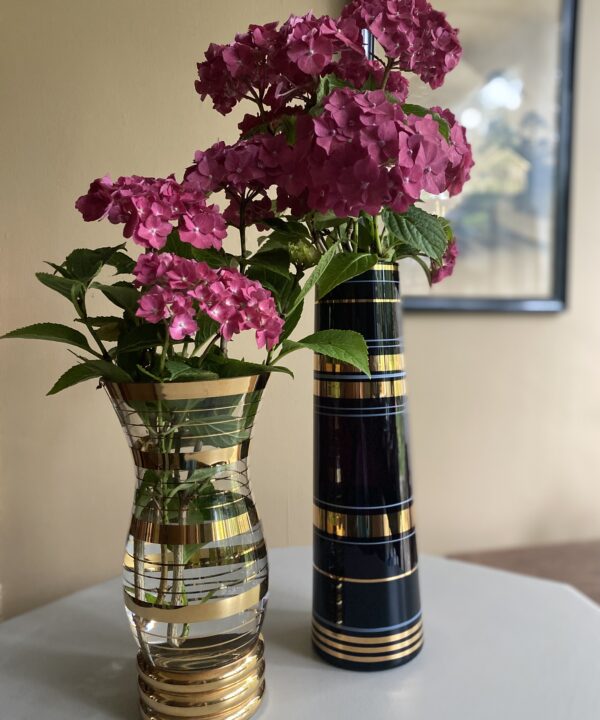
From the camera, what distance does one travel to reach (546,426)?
1626 mm

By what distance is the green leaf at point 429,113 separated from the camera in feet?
1.50

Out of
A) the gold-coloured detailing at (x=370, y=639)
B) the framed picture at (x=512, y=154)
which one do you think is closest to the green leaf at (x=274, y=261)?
the gold-coloured detailing at (x=370, y=639)

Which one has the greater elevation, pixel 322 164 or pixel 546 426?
pixel 322 164

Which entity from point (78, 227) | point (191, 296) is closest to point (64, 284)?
point (191, 296)

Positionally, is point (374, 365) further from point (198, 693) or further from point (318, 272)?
point (198, 693)

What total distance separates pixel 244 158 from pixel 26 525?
60cm

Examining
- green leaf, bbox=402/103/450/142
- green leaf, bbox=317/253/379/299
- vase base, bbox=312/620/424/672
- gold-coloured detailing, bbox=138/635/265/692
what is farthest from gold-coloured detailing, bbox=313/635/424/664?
green leaf, bbox=402/103/450/142

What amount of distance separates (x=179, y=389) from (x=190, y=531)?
0.36 feet

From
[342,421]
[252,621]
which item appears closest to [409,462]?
[342,421]

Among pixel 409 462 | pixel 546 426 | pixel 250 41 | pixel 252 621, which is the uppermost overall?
pixel 250 41

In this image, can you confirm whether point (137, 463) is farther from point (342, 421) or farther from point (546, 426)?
point (546, 426)

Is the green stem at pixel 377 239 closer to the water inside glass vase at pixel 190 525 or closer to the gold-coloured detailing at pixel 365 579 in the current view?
the water inside glass vase at pixel 190 525

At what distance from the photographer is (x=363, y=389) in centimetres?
52

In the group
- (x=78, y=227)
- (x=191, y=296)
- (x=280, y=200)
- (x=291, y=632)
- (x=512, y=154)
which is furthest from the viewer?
(x=512, y=154)
